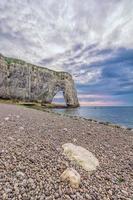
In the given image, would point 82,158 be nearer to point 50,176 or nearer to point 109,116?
point 50,176

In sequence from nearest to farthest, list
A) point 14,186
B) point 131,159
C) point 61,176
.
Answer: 1. point 14,186
2. point 61,176
3. point 131,159

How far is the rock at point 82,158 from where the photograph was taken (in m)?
4.01

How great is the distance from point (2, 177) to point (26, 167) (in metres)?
0.57

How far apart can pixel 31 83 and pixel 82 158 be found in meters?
65.2

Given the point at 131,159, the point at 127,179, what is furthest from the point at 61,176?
the point at 131,159

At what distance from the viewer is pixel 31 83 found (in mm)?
67438

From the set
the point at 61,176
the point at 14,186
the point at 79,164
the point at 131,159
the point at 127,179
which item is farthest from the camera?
the point at 131,159

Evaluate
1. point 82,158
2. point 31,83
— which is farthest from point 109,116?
point 31,83

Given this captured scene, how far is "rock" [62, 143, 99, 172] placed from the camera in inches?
158

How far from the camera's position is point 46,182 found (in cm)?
306

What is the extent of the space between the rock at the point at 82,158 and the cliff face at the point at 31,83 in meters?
54.9

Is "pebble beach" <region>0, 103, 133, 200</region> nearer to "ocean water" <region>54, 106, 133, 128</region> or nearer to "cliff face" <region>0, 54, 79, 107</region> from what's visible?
"ocean water" <region>54, 106, 133, 128</region>

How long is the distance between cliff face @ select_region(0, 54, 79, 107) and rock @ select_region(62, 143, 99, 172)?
180 feet

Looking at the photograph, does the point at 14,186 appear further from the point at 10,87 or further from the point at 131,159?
the point at 10,87
